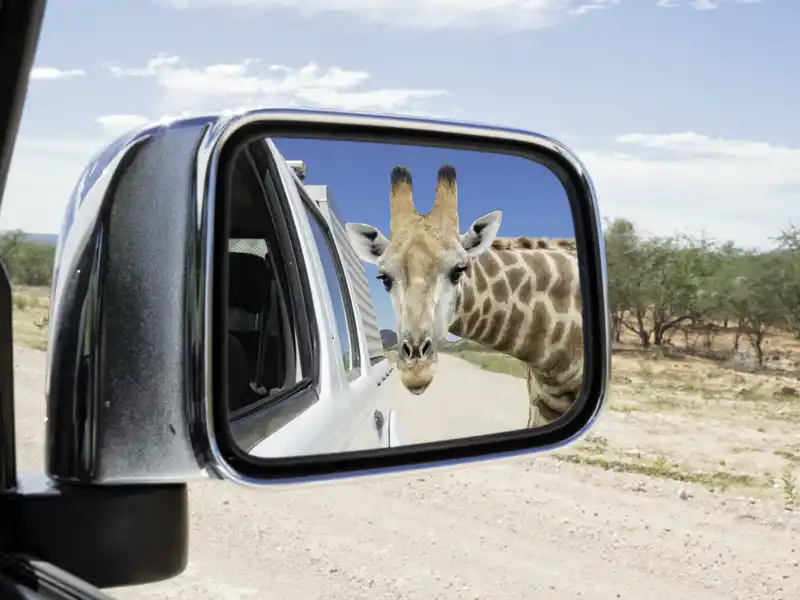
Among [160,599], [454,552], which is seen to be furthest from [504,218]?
[454,552]

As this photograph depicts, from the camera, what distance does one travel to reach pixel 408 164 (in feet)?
4.57

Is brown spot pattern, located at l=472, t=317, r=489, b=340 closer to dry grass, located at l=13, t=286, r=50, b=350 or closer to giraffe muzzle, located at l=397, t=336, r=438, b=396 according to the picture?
giraffe muzzle, located at l=397, t=336, r=438, b=396

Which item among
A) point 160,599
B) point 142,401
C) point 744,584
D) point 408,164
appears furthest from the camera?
point 744,584

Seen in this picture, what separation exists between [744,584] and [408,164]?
4.77m

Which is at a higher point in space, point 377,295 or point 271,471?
point 377,295

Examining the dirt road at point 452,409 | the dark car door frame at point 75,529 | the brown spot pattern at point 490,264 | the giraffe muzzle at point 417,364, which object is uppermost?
the brown spot pattern at point 490,264

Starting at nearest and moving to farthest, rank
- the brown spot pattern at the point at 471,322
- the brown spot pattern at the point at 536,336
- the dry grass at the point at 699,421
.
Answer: the brown spot pattern at the point at 471,322 → the brown spot pattern at the point at 536,336 → the dry grass at the point at 699,421

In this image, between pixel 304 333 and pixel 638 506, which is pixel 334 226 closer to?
pixel 304 333

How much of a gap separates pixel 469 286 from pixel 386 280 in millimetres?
198

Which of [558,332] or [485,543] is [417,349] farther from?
[485,543]

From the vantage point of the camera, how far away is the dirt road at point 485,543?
16.3 ft

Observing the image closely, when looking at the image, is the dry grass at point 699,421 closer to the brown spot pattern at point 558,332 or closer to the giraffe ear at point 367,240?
the brown spot pattern at point 558,332

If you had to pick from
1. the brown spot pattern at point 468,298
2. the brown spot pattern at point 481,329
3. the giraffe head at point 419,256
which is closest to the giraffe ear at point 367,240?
the giraffe head at point 419,256

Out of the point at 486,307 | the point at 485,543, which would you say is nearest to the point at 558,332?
the point at 486,307
